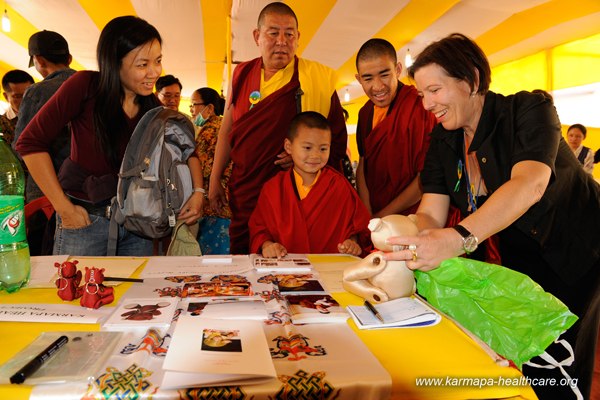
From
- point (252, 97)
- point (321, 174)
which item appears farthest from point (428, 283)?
point (252, 97)

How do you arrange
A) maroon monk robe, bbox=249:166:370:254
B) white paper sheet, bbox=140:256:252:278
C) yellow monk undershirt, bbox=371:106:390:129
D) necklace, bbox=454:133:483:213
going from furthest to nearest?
yellow monk undershirt, bbox=371:106:390:129
maroon monk robe, bbox=249:166:370:254
necklace, bbox=454:133:483:213
white paper sheet, bbox=140:256:252:278

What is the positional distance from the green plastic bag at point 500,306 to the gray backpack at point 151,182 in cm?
94

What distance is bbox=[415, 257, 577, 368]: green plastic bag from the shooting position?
0.81 meters

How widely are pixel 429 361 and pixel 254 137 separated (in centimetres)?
159

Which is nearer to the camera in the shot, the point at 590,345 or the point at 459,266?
the point at 459,266

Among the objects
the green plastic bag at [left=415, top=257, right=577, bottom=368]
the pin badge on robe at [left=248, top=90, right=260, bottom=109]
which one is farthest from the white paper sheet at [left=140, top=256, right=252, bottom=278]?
the pin badge on robe at [left=248, top=90, right=260, bottom=109]

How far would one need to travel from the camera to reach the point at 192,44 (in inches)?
214

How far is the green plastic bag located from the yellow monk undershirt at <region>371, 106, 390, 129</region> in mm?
1400

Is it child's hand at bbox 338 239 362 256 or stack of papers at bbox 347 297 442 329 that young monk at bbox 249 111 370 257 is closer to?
child's hand at bbox 338 239 362 256

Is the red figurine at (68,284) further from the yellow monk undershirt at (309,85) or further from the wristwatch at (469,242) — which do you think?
the yellow monk undershirt at (309,85)

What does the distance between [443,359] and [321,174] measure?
1.15 m

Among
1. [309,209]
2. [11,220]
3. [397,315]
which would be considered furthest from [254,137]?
[397,315]

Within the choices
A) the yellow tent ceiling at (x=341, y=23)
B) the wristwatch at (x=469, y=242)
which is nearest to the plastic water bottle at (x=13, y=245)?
the wristwatch at (x=469, y=242)

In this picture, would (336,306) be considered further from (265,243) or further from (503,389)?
(265,243)
